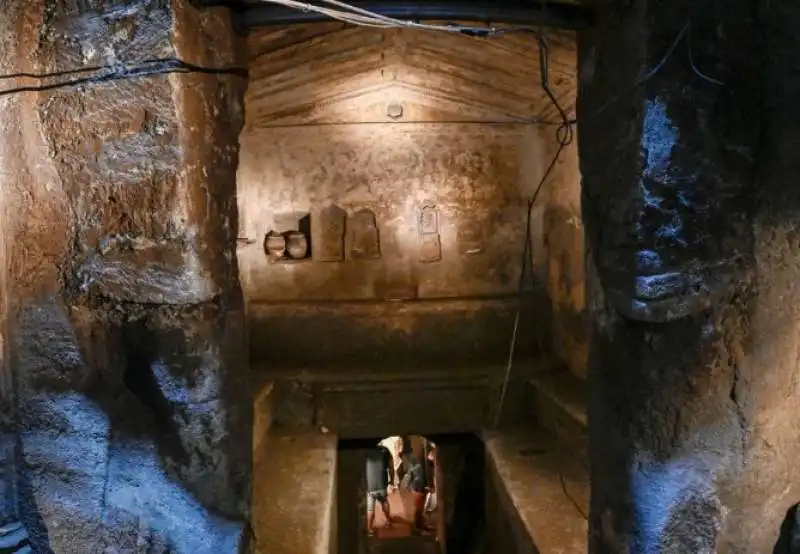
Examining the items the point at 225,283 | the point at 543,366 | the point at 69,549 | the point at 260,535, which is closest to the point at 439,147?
the point at 543,366

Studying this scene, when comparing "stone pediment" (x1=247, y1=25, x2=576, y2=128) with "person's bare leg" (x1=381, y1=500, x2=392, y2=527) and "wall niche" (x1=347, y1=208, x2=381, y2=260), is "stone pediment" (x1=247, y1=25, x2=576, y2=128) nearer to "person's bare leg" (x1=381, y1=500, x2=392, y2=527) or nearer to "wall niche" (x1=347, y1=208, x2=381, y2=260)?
"wall niche" (x1=347, y1=208, x2=381, y2=260)

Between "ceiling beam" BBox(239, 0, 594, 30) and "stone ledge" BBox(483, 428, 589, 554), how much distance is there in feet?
6.39

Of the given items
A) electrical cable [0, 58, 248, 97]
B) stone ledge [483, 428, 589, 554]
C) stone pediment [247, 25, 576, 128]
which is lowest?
stone ledge [483, 428, 589, 554]

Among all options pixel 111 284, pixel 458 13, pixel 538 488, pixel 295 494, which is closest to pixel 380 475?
pixel 295 494

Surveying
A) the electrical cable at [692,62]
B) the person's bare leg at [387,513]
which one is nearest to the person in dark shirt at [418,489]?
the person's bare leg at [387,513]

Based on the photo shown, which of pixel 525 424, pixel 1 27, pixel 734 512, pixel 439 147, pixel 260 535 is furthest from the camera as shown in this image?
pixel 439 147

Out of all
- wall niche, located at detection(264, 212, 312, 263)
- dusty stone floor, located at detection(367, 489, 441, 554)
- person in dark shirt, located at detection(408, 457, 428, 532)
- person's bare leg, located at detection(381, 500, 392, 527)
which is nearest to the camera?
wall niche, located at detection(264, 212, 312, 263)

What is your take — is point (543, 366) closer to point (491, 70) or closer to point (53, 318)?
point (491, 70)

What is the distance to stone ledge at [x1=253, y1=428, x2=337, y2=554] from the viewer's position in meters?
2.95

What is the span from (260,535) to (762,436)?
Result: 6.64 ft

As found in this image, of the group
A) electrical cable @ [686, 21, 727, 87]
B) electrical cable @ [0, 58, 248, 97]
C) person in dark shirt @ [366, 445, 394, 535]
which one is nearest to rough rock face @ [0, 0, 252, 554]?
electrical cable @ [0, 58, 248, 97]

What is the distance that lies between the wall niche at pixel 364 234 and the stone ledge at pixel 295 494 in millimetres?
1397

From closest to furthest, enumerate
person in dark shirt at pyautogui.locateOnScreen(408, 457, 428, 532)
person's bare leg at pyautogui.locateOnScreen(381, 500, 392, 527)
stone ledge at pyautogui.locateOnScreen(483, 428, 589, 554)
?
stone ledge at pyautogui.locateOnScreen(483, 428, 589, 554) → person in dark shirt at pyautogui.locateOnScreen(408, 457, 428, 532) → person's bare leg at pyautogui.locateOnScreen(381, 500, 392, 527)

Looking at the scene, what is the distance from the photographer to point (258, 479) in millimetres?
3557
